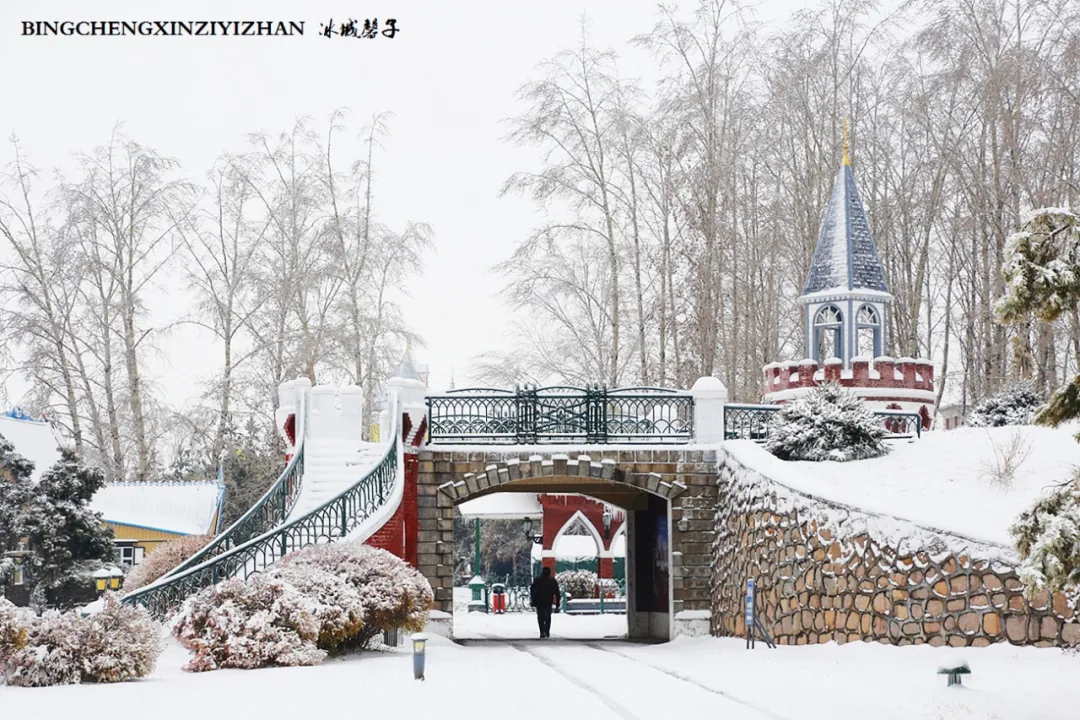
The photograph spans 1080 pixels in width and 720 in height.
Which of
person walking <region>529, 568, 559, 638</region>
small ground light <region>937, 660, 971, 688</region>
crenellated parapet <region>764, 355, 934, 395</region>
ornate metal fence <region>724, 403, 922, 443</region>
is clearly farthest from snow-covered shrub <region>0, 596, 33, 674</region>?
crenellated parapet <region>764, 355, 934, 395</region>

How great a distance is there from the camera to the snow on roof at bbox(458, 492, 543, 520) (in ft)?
151

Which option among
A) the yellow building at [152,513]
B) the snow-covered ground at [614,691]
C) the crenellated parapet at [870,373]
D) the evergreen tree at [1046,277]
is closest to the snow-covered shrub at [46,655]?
the snow-covered ground at [614,691]

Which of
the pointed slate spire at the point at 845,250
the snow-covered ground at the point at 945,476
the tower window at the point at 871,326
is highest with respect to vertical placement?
the pointed slate spire at the point at 845,250

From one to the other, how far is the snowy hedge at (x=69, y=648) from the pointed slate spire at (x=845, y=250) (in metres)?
19.2

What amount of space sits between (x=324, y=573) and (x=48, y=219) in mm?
24628

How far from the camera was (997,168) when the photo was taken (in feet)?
99.3

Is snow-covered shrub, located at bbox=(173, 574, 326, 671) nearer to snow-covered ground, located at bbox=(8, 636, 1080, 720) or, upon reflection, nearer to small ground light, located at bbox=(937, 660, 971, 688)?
snow-covered ground, located at bbox=(8, 636, 1080, 720)

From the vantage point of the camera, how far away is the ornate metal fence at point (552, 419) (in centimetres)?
2428

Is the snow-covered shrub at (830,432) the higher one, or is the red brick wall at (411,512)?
the snow-covered shrub at (830,432)

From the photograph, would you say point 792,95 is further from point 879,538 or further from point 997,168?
point 879,538

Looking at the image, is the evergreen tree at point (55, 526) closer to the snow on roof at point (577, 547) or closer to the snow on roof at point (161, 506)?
the snow on roof at point (161, 506)

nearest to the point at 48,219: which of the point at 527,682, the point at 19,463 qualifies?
the point at 19,463

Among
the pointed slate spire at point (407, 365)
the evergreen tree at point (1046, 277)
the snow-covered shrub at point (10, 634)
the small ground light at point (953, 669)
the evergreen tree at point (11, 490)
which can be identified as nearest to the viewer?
the evergreen tree at point (1046, 277)

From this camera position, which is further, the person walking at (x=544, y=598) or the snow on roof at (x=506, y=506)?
the snow on roof at (x=506, y=506)
